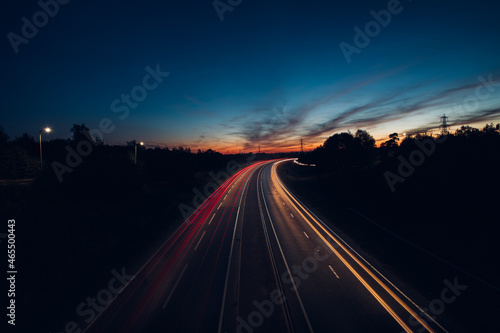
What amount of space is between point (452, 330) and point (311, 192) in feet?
94.1

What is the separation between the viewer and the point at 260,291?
11.2 metres

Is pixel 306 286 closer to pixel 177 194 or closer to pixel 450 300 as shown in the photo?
pixel 450 300

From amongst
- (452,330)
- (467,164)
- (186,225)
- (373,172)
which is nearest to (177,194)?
(186,225)

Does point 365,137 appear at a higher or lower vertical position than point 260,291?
higher

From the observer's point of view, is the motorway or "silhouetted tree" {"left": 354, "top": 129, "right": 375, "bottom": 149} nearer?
the motorway

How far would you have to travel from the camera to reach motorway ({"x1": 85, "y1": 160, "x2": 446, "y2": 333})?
9.12 meters

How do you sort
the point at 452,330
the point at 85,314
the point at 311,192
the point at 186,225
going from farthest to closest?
the point at 311,192 → the point at 186,225 → the point at 85,314 → the point at 452,330

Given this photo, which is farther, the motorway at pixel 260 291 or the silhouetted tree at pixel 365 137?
the silhouetted tree at pixel 365 137

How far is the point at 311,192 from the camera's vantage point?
122 feet

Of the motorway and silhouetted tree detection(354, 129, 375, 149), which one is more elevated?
silhouetted tree detection(354, 129, 375, 149)

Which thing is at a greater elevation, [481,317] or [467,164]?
[467,164]

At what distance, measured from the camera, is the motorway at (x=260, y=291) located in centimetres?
912

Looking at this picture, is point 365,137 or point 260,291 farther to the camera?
point 365,137

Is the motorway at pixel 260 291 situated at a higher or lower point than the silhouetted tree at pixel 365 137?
lower
